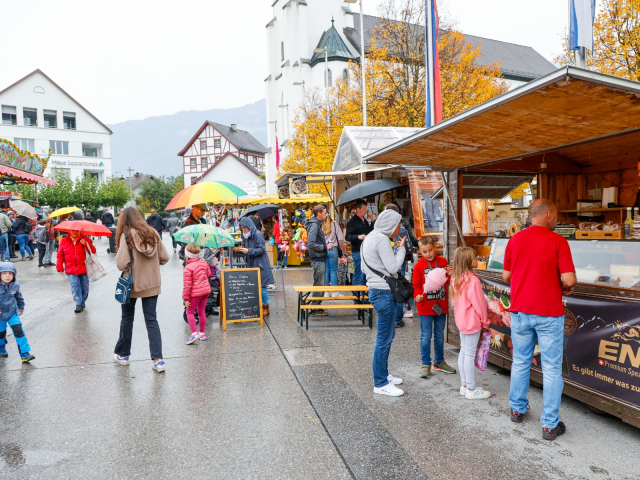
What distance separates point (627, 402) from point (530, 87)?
248 centimetres

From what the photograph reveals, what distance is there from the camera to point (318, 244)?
27.3 feet

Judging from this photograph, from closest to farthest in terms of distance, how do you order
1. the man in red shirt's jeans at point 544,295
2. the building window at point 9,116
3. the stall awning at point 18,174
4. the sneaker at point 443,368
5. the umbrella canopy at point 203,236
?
the man in red shirt's jeans at point 544,295 → the sneaker at point 443,368 → the umbrella canopy at point 203,236 → the stall awning at point 18,174 → the building window at point 9,116

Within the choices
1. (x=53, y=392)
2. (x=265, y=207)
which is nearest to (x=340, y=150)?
(x=265, y=207)

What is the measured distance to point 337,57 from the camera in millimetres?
39062

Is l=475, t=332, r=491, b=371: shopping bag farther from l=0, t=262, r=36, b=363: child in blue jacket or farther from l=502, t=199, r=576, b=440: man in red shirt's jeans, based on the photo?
l=0, t=262, r=36, b=363: child in blue jacket

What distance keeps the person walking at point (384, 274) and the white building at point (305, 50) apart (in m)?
34.2

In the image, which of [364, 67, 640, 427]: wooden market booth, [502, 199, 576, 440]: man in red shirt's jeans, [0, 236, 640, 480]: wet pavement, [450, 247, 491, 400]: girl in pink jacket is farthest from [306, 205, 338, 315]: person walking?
[502, 199, 576, 440]: man in red shirt's jeans

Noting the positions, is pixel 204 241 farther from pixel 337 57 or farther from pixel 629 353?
pixel 337 57

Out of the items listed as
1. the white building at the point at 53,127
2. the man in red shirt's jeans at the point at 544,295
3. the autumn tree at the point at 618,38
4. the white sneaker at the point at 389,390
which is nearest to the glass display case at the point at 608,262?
the man in red shirt's jeans at the point at 544,295

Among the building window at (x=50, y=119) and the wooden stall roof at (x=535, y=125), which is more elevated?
the building window at (x=50, y=119)

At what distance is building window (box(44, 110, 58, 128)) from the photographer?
52.7 metres

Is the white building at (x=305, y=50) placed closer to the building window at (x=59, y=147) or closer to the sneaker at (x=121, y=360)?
the building window at (x=59, y=147)

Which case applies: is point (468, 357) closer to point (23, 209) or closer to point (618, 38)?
point (618, 38)

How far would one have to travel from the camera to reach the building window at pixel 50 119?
52713mm
